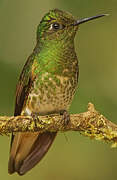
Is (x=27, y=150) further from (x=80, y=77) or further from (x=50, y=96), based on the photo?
(x=80, y=77)

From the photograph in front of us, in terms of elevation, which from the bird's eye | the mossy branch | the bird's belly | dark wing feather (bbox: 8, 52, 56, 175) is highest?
the bird's eye

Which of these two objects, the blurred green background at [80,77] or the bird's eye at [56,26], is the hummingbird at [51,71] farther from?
the blurred green background at [80,77]

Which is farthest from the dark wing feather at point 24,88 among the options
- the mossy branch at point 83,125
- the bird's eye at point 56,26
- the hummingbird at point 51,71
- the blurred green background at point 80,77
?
the blurred green background at point 80,77

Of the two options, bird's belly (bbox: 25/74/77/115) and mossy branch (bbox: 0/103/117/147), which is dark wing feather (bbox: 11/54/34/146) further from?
mossy branch (bbox: 0/103/117/147)

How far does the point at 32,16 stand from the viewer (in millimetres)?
7656

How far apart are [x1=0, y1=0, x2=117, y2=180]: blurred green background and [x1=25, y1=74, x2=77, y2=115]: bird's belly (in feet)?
4.49

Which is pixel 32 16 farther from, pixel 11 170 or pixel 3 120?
pixel 3 120

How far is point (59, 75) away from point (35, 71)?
10.7 inches

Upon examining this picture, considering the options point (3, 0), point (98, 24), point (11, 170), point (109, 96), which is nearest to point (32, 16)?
point (3, 0)

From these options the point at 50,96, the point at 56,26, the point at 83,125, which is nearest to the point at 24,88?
the point at 50,96

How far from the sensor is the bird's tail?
187 inches

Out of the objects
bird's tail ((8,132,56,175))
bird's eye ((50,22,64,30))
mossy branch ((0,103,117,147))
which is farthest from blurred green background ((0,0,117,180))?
mossy branch ((0,103,117,147))

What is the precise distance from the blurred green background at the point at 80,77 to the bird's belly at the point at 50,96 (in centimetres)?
137

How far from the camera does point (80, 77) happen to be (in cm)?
628
